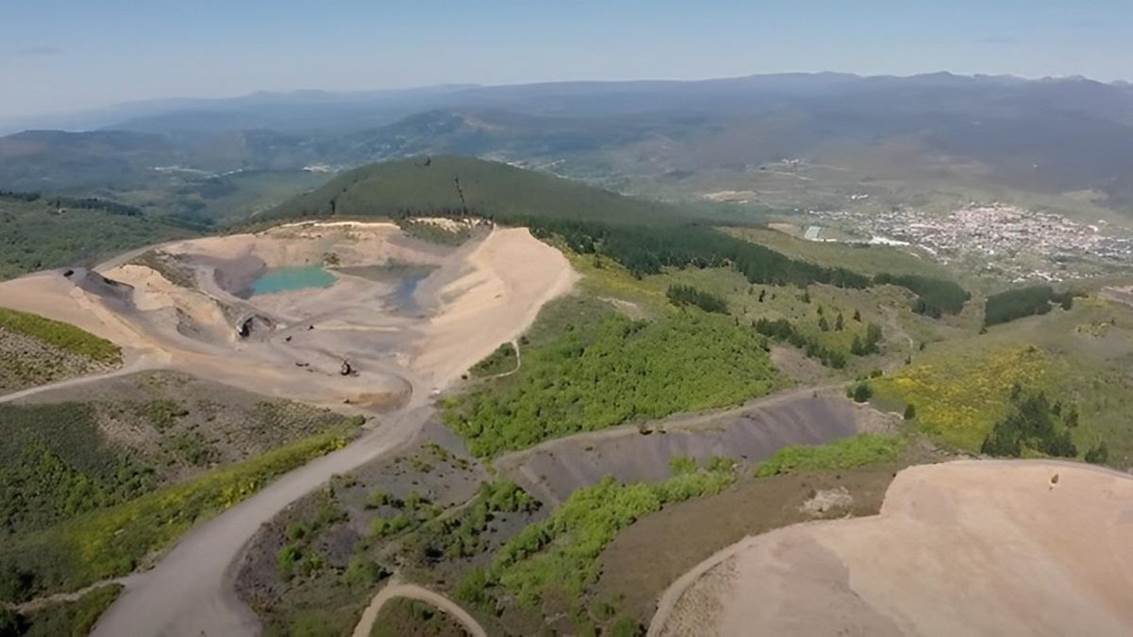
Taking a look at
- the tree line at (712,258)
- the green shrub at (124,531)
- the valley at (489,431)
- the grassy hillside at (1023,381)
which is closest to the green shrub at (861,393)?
the valley at (489,431)

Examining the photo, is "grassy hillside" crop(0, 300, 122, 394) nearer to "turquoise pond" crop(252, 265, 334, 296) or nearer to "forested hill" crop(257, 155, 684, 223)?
"turquoise pond" crop(252, 265, 334, 296)

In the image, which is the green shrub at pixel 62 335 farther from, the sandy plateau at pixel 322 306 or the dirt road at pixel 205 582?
the dirt road at pixel 205 582

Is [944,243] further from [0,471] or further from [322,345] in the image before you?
[0,471]

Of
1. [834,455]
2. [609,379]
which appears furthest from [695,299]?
[834,455]

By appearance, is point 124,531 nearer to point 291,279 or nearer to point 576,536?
point 576,536

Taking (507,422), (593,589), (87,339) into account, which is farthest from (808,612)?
(87,339)

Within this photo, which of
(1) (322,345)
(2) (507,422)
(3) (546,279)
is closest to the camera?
(2) (507,422)
